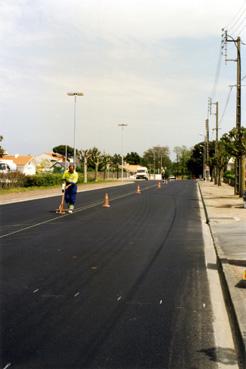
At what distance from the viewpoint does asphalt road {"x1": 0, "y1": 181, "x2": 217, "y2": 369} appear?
485cm

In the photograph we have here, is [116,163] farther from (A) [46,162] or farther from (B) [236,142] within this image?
(B) [236,142]

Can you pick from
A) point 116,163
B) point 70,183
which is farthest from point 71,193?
point 116,163

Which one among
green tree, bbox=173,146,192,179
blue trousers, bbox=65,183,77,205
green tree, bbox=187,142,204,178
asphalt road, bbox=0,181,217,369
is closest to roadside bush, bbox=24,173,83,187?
blue trousers, bbox=65,183,77,205

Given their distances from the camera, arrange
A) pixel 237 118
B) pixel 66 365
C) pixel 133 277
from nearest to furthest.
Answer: pixel 66 365, pixel 133 277, pixel 237 118

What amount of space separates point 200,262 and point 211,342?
4.64m

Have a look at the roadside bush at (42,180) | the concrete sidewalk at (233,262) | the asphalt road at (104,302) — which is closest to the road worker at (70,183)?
the concrete sidewalk at (233,262)

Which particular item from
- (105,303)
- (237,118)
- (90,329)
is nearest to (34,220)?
(105,303)

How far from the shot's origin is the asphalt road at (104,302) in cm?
485

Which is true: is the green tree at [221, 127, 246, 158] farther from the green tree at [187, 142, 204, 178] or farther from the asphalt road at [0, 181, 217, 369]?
the green tree at [187, 142, 204, 178]

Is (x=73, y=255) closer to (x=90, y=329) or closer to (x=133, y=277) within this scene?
(x=133, y=277)

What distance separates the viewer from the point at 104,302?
22.0 feet

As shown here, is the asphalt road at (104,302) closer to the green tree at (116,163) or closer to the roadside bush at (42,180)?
the roadside bush at (42,180)

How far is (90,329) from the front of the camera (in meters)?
5.57

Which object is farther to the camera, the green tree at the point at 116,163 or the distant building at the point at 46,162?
the green tree at the point at 116,163
